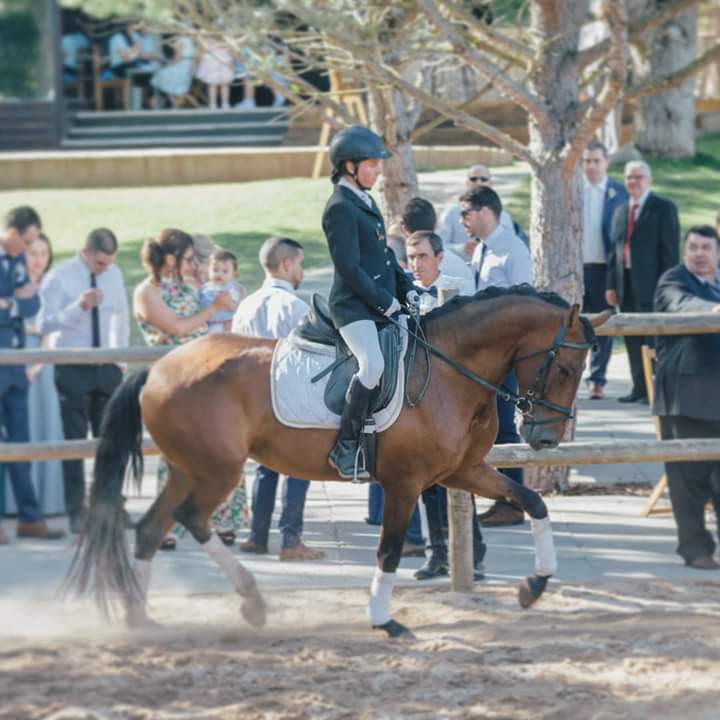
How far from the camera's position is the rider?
711cm

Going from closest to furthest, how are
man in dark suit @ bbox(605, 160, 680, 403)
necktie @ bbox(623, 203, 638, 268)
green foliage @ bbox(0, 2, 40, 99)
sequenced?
man in dark suit @ bbox(605, 160, 680, 403) → necktie @ bbox(623, 203, 638, 268) → green foliage @ bbox(0, 2, 40, 99)

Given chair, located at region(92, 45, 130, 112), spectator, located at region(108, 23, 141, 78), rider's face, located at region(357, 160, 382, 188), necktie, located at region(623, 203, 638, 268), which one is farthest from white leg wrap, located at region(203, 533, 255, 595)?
spectator, located at region(108, 23, 141, 78)

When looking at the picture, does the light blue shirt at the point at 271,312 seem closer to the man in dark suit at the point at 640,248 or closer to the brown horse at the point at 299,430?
the brown horse at the point at 299,430

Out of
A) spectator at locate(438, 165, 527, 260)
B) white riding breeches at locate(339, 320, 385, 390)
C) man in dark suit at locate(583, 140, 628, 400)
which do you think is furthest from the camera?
man in dark suit at locate(583, 140, 628, 400)

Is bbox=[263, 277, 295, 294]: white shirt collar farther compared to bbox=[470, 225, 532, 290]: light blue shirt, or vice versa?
bbox=[470, 225, 532, 290]: light blue shirt

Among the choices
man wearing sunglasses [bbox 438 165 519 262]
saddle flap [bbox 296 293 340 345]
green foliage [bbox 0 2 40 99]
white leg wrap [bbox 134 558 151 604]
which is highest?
green foliage [bbox 0 2 40 99]

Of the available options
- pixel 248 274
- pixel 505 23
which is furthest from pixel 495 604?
pixel 505 23

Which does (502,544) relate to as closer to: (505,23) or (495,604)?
(495,604)

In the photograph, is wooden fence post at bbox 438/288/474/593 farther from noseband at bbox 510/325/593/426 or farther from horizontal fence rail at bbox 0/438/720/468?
noseband at bbox 510/325/593/426

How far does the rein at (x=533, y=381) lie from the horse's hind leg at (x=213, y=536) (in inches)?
42.1

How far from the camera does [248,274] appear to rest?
1798 centimetres

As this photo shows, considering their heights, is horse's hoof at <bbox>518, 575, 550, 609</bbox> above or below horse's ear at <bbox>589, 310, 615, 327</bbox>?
below

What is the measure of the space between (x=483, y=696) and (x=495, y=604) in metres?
1.60

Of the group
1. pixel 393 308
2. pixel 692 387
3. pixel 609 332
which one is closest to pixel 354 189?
pixel 393 308
